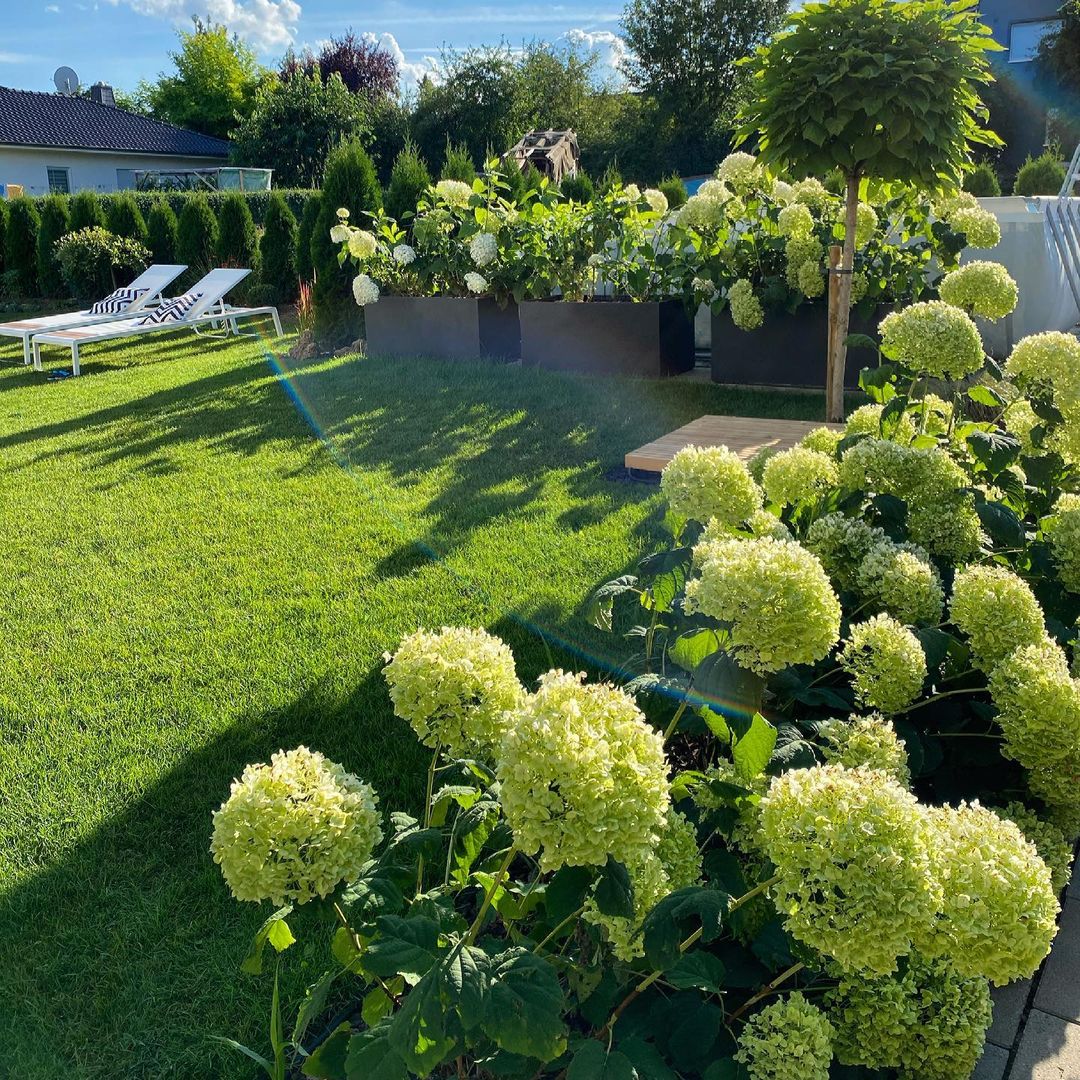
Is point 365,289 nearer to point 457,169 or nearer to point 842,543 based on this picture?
point 457,169

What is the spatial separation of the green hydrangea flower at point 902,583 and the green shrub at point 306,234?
9.88 metres

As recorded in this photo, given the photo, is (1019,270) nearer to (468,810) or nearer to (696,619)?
(696,619)

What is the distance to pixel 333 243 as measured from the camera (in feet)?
33.9

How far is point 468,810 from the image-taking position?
4.88ft

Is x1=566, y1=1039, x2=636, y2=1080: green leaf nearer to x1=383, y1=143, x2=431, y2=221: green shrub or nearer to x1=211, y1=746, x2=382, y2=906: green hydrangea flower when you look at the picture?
x1=211, y1=746, x2=382, y2=906: green hydrangea flower

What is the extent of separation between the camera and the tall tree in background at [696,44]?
3191cm

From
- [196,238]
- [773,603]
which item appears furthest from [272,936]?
[196,238]

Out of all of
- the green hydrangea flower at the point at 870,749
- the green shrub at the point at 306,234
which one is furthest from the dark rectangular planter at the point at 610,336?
the green hydrangea flower at the point at 870,749

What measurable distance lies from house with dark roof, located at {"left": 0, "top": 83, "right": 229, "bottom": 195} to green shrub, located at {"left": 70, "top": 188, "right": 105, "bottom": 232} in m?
17.0

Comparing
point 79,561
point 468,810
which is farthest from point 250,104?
point 468,810

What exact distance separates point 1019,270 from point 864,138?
305 centimetres

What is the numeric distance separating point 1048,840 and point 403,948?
Result: 134cm

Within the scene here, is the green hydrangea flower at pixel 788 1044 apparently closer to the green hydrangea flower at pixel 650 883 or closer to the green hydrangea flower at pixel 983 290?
the green hydrangea flower at pixel 650 883

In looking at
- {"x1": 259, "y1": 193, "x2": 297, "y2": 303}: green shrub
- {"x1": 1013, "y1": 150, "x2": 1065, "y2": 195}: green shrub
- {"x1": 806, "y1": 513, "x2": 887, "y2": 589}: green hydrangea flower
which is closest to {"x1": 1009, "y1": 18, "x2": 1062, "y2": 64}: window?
{"x1": 1013, "y1": 150, "x2": 1065, "y2": 195}: green shrub
